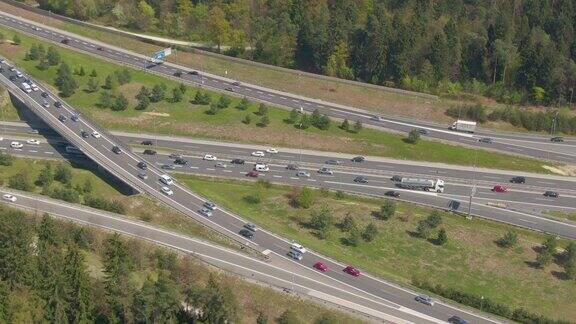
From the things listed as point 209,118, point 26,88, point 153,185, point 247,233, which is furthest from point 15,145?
point 247,233

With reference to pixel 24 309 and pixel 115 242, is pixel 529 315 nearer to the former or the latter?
pixel 115 242

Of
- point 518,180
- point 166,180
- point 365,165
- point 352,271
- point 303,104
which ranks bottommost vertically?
point 352,271

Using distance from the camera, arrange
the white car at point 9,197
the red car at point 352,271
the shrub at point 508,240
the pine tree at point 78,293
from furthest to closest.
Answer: the shrub at point 508,240 < the white car at point 9,197 < the red car at point 352,271 < the pine tree at point 78,293

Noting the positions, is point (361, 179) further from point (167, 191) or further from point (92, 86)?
point (92, 86)

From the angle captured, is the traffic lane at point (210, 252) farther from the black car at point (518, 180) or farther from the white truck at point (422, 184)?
the black car at point (518, 180)

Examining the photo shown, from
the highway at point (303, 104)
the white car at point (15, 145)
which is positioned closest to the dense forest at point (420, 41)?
the highway at point (303, 104)

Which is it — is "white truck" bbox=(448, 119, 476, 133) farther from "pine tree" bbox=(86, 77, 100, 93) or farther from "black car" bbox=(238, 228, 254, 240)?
"pine tree" bbox=(86, 77, 100, 93)
